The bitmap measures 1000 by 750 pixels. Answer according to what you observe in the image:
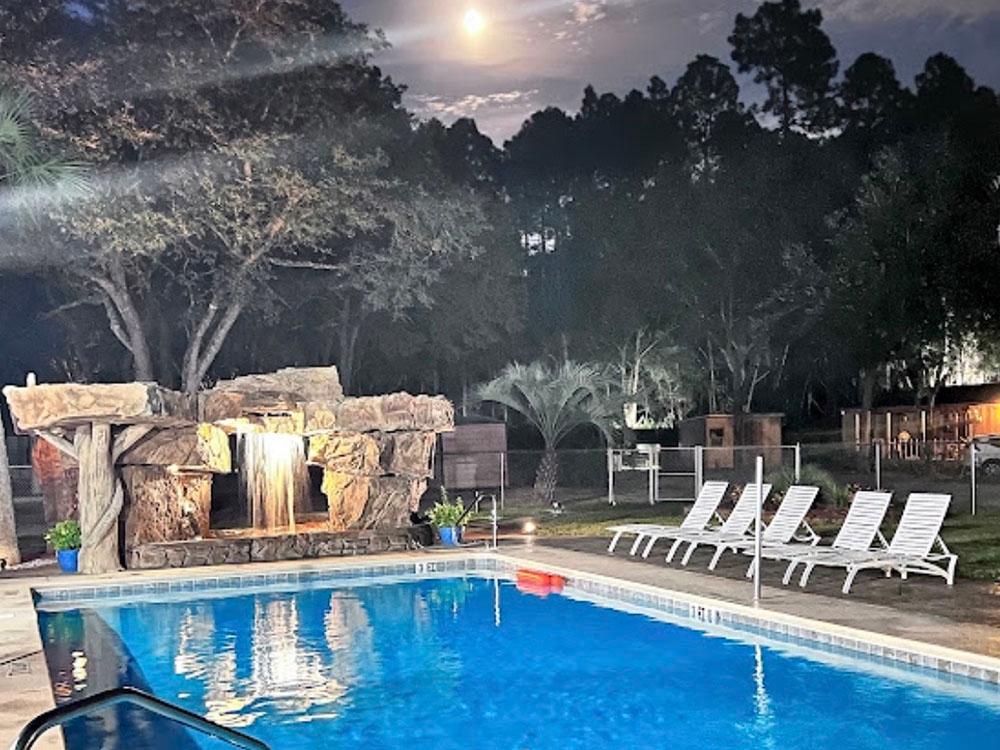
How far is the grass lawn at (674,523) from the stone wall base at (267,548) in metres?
3.21

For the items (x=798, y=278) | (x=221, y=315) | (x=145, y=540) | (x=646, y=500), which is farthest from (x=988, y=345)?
(x=145, y=540)

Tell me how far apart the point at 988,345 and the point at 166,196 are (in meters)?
23.6

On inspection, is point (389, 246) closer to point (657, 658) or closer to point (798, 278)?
point (657, 658)

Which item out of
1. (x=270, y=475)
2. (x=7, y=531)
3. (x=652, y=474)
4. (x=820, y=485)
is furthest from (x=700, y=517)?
(x=7, y=531)

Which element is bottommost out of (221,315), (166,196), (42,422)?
(42,422)

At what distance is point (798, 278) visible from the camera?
140 ft

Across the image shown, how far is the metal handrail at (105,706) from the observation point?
3080mm

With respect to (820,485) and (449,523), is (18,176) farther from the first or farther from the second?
(820,485)

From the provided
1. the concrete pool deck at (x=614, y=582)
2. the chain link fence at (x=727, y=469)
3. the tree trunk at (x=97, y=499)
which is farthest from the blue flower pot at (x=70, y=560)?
the chain link fence at (x=727, y=469)

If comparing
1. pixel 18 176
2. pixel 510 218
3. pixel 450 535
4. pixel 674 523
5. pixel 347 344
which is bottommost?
pixel 674 523

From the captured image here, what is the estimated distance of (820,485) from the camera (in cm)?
2038

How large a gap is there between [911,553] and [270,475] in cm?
994

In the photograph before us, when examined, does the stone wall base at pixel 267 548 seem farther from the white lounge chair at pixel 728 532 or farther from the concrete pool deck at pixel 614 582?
the white lounge chair at pixel 728 532

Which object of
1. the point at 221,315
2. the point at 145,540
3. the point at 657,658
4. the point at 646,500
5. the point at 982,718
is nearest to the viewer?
the point at 982,718
